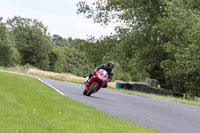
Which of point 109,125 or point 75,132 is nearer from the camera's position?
point 75,132

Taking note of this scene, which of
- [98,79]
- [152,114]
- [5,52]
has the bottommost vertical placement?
[152,114]

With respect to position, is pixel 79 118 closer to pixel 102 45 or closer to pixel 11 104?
pixel 11 104

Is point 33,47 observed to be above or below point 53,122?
above

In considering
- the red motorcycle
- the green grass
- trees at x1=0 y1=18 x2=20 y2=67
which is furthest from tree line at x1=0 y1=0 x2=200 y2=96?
trees at x1=0 y1=18 x2=20 y2=67

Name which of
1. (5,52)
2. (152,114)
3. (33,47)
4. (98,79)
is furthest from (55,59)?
(152,114)

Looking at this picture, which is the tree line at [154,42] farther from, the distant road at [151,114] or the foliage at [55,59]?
the foliage at [55,59]

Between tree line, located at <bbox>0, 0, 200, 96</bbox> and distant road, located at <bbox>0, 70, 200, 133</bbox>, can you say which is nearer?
distant road, located at <bbox>0, 70, 200, 133</bbox>

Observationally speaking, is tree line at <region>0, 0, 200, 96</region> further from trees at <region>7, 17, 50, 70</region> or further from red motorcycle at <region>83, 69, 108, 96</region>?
trees at <region>7, 17, 50, 70</region>

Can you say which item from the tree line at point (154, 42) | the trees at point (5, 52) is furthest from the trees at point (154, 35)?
the trees at point (5, 52)

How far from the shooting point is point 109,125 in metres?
8.36

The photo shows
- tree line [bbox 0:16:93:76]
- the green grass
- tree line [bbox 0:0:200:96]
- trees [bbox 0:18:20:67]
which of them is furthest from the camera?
tree line [bbox 0:16:93:76]

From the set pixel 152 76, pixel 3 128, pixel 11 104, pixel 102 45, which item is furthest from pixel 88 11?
pixel 3 128

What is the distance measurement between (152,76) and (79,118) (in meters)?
39.3

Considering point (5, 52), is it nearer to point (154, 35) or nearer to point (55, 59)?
point (55, 59)
